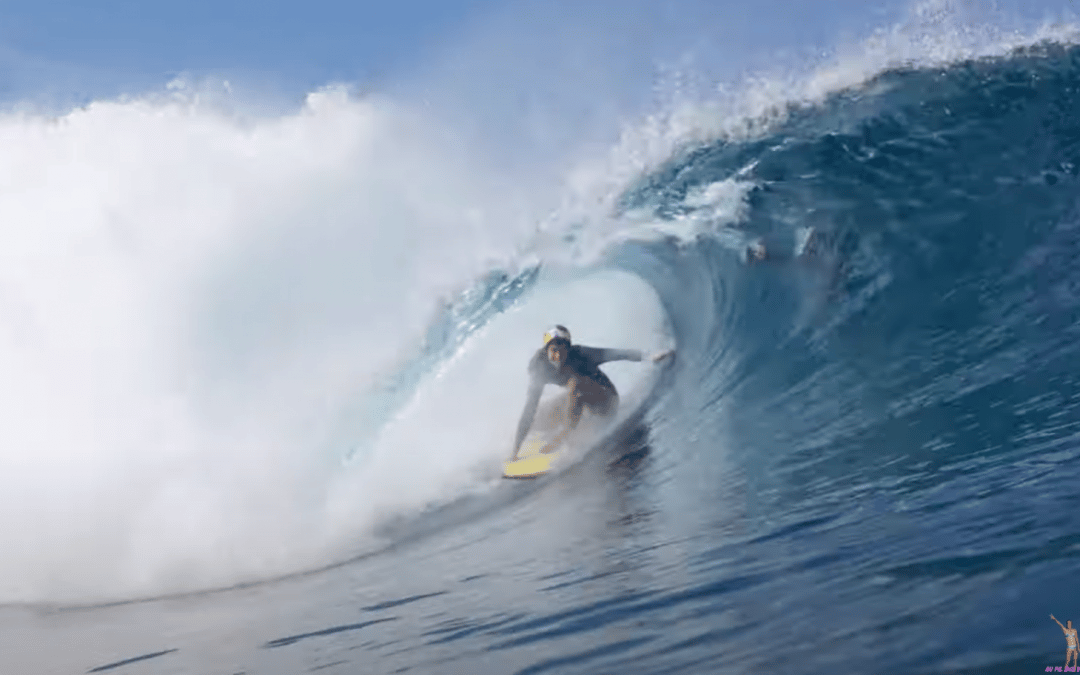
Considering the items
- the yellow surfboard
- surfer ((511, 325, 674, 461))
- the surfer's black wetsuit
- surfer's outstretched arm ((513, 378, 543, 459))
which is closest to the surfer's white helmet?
surfer ((511, 325, 674, 461))

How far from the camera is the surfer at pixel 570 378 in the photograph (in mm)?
9180

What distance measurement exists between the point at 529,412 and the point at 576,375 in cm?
63

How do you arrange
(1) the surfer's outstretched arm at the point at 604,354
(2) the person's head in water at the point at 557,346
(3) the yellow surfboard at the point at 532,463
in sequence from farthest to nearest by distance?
(1) the surfer's outstretched arm at the point at 604,354, (2) the person's head in water at the point at 557,346, (3) the yellow surfboard at the point at 532,463

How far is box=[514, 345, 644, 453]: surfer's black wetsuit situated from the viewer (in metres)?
9.21

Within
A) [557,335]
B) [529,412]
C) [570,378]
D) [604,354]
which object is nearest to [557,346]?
→ [557,335]

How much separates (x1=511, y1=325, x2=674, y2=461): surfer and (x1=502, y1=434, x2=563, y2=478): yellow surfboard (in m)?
0.08

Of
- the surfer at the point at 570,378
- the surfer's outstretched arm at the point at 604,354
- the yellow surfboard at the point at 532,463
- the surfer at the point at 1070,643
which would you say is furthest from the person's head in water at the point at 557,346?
the surfer at the point at 1070,643

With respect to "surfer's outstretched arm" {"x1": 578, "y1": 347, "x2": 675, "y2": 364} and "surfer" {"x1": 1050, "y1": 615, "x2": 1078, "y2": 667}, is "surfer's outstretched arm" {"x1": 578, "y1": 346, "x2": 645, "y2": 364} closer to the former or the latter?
"surfer's outstretched arm" {"x1": 578, "y1": 347, "x2": 675, "y2": 364}

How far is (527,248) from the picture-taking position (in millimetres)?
12961

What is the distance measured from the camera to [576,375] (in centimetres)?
934

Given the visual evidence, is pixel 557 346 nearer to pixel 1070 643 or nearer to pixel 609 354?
pixel 609 354

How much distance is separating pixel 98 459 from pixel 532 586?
318 inches

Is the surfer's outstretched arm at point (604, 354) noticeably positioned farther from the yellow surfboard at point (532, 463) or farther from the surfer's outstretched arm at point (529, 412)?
the yellow surfboard at point (532, 463)

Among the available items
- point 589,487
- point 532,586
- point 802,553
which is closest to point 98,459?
point 589,487
